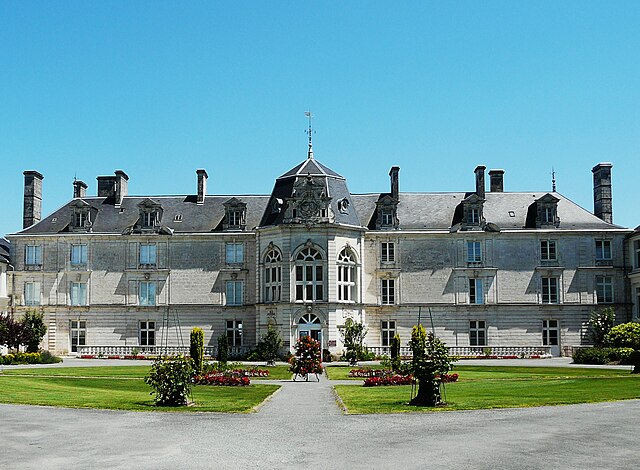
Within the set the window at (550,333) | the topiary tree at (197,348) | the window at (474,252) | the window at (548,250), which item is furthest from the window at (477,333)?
the topiary tree at (197,348)

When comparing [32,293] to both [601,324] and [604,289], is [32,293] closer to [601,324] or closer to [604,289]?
[601,324]

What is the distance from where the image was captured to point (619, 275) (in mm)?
52844

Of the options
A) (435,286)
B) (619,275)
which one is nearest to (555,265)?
(619,275)

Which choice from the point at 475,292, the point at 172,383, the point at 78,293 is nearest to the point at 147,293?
the point at 78,293

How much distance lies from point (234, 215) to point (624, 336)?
1028 inches

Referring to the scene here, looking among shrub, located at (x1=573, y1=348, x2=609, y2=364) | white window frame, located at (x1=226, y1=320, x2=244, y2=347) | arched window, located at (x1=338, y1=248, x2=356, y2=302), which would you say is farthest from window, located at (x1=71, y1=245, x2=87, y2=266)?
shrub, located at (x1=573, y1=348, x2=609, y2=364)

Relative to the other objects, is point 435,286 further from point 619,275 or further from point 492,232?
point 619,275

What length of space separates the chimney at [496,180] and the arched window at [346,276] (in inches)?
492

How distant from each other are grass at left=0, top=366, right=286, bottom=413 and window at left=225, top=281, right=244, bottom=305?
19744mm

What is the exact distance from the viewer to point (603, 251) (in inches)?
2095

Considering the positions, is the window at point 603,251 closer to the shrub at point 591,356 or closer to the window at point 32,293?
the shrub at point 591,356

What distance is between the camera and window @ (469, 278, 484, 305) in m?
53.3

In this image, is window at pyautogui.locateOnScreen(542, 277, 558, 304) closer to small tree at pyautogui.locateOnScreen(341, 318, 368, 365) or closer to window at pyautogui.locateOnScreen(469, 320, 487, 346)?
window at pyautogui.locateOnScreen(469, 320, 487, 346)

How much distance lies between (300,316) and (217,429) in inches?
1309
